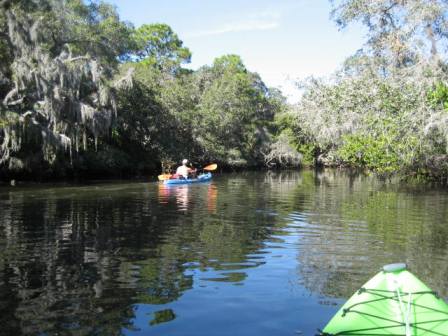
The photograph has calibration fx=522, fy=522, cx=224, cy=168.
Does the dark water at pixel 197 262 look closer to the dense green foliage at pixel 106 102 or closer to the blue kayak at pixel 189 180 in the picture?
the blue kayak at pixel 189 180

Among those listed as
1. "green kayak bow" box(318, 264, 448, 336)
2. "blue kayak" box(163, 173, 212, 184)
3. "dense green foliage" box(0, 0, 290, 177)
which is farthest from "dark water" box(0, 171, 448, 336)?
"dense green foliage" box(0, 0, 290, 177)

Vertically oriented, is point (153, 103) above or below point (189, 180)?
above

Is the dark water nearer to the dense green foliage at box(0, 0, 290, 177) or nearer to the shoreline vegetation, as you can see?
the shoreline vegetation

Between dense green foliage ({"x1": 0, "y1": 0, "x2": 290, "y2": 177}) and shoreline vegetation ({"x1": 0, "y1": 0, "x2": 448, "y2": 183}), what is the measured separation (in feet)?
0.24

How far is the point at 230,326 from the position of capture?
18.2 feet

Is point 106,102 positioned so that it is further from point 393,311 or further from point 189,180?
point 393,311

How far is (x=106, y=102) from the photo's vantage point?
25.6 meters

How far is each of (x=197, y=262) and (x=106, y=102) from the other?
18.6 meters

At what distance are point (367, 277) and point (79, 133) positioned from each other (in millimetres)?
19701

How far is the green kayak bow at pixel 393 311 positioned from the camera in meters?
5.00

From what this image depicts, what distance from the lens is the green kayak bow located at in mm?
4996

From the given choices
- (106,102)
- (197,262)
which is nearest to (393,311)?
(197,262)

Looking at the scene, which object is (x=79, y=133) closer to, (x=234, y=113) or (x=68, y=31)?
(x=68, y=31)

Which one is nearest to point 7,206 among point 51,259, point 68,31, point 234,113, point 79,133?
point 51,259
